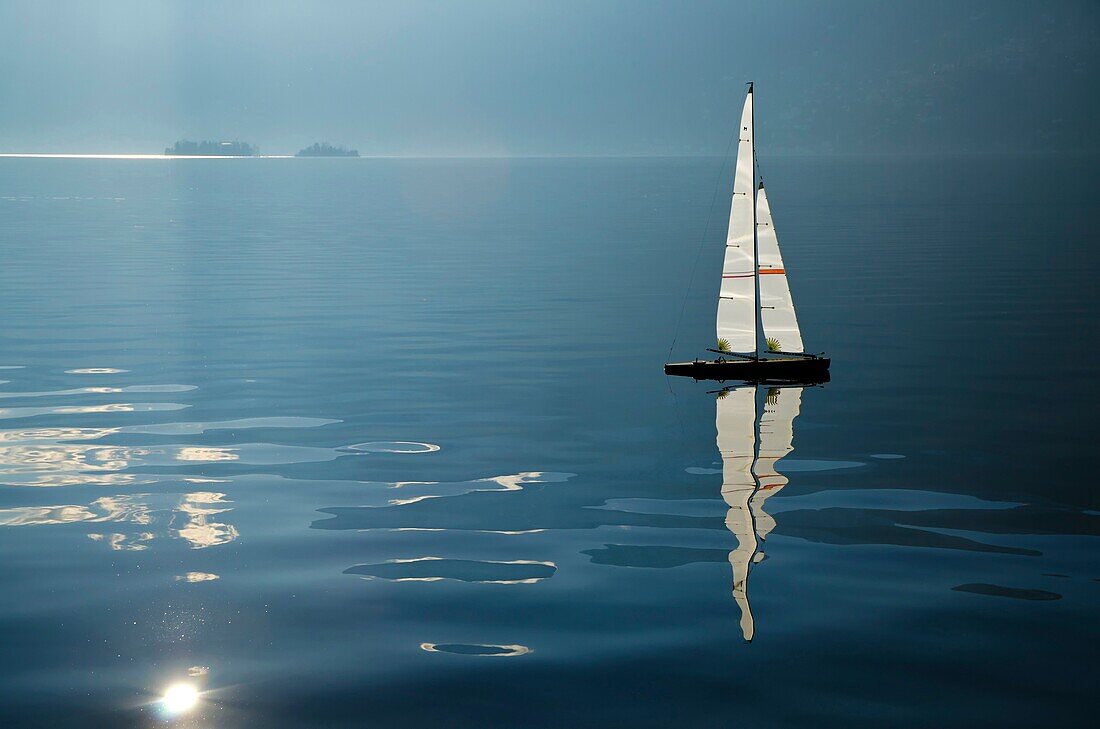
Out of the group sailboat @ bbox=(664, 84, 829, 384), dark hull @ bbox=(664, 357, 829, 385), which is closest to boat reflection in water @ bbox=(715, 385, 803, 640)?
dark hull @ bbox=(664, 357, 829, 385)

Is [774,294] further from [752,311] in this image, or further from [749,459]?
[749,459]

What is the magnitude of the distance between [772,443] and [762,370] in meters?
9.87

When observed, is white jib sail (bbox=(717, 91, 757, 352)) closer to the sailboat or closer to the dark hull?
the sailboat

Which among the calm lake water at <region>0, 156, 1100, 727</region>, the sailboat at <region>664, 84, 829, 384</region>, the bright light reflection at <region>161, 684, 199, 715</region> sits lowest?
the bright light reflection at <region>161, 684, 199, 715</region>

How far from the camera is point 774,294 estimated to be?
4431 cm

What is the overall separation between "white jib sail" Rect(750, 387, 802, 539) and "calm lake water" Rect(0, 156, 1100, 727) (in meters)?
0.34

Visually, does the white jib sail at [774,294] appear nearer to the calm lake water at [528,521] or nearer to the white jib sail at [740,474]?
the white jib sail at [740,474]

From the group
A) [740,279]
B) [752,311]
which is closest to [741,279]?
[740,279]

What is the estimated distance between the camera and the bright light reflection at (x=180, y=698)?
17.7 m

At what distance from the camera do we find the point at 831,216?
133875 millimetres

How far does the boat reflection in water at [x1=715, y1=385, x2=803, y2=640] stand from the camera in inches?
956

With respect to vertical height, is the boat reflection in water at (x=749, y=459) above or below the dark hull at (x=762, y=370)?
below

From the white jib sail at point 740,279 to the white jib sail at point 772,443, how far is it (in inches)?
102

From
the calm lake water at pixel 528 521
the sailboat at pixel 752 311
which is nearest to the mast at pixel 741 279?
the sailboat at pixel 752 311
